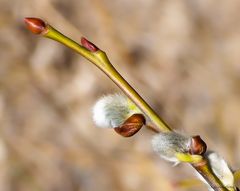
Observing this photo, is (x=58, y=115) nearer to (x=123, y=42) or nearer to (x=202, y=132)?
(x=123, y=42)

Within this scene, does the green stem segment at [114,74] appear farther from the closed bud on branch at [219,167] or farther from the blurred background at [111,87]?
the blurred background at [111,87]

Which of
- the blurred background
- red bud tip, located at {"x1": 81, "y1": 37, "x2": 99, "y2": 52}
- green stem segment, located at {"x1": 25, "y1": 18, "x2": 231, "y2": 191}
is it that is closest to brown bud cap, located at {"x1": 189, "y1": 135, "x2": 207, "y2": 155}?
green stem segment, located at {"x1": 25, "y1": 18, "x2": 231, "y2": 191}

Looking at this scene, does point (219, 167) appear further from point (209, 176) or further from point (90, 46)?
point (90, 46)

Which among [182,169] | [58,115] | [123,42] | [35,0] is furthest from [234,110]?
[35,0]

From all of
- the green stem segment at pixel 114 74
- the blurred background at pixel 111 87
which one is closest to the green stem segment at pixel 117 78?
the green stem segment at pixel 114 74

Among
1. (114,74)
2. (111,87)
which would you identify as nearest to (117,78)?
(114,74)

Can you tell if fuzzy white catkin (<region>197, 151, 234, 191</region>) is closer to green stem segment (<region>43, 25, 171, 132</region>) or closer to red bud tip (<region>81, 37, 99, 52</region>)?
green stem segment (<region>43, 25, 171, 132</region>)
